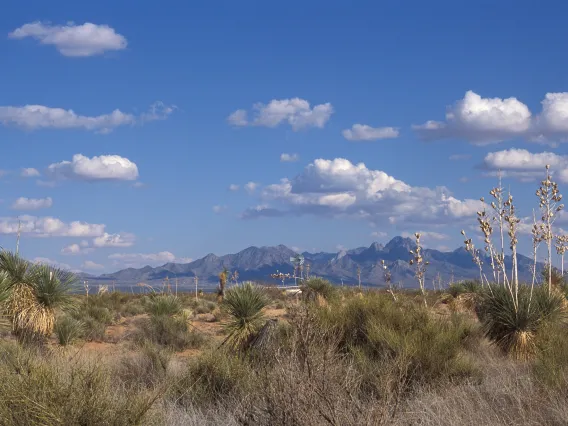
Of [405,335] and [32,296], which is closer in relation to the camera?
[405,335]

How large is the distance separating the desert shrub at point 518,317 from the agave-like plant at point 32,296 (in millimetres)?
10337

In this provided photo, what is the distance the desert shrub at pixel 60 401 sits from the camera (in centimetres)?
708

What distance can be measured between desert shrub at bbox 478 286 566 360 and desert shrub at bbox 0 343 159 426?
854 cm

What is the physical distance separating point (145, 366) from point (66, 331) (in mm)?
7668

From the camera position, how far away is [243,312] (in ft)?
57.4

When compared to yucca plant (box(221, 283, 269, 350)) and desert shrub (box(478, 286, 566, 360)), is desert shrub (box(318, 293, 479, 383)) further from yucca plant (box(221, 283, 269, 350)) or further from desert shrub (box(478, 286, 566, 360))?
yucca plant (box(221, 283, 269, 350))

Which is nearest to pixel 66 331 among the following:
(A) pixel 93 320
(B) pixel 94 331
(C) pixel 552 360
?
(B) pixel 94 331

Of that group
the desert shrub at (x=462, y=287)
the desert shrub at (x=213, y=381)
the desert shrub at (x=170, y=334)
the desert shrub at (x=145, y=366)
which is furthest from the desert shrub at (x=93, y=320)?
the desert shrub at (x=462, y=287)

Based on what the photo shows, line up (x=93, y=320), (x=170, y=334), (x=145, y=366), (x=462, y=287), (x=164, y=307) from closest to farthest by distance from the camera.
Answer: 1. (x=145, y=366)
2. (x=170, y=334)
3. (x=164, y=307)
4. (x=93, y=320)
5. (x=462, y=287)

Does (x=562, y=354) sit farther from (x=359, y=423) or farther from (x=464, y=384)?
(x=359, y=423)

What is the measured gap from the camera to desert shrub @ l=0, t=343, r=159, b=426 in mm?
7082

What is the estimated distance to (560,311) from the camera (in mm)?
15125

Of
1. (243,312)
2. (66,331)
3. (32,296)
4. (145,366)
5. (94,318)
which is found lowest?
(94,318)

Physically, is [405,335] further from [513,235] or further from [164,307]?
[164,307]
